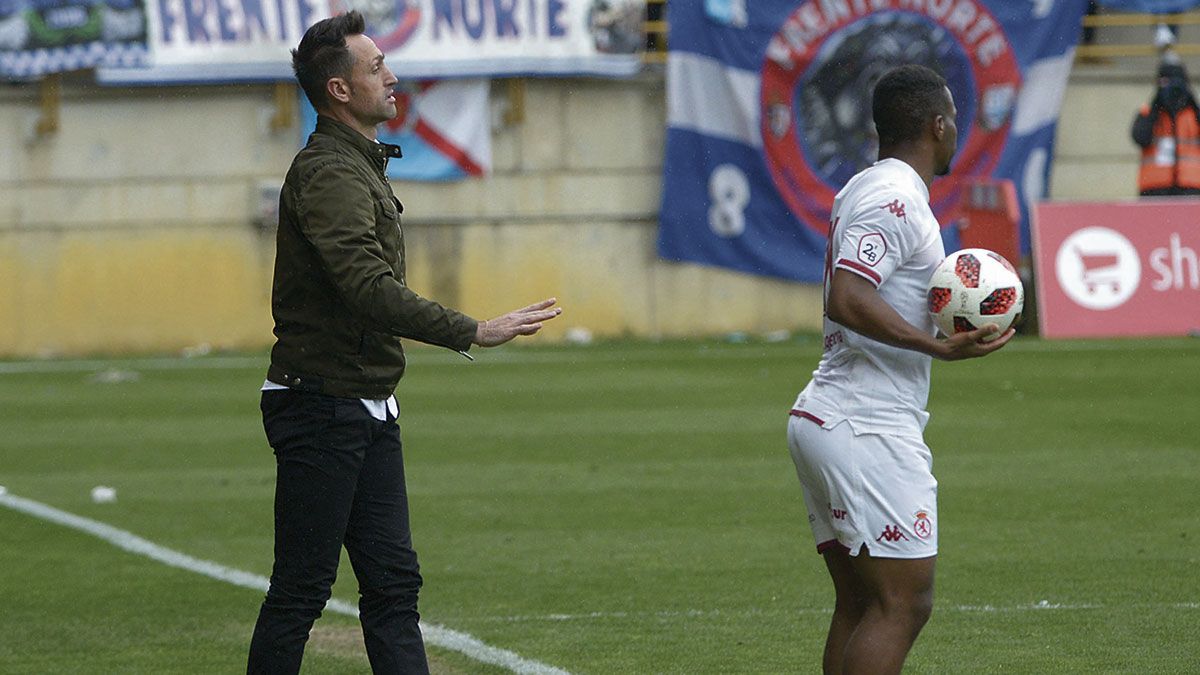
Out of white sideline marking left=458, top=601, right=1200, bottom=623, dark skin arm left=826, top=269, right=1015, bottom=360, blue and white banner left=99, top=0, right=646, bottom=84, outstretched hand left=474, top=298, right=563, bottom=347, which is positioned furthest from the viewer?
blue and white banner left=99, top=0, right=646, bottom=84

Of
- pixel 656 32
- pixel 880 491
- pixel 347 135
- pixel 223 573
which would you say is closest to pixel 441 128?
pixel 656 32

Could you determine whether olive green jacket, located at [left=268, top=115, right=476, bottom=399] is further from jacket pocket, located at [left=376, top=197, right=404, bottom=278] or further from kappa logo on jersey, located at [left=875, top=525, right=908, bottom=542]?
kappa logo on jersey, located at [left=875, top=525, right=908, bottom=542]

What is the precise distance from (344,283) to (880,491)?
59.7 inches

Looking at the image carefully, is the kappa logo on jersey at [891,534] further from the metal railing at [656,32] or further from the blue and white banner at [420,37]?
the metal railing at [656,32]

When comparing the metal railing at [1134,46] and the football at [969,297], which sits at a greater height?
the football at [969,297]

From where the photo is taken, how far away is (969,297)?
5211mm

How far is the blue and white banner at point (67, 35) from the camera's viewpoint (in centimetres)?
2084

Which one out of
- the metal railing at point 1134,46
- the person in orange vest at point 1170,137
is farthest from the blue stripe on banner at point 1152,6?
the person in orange vest at point 1170,137

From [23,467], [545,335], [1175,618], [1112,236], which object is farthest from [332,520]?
[545,335]

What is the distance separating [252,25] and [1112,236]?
9291 mm

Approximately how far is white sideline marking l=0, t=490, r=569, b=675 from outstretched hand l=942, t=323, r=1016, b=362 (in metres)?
2.20

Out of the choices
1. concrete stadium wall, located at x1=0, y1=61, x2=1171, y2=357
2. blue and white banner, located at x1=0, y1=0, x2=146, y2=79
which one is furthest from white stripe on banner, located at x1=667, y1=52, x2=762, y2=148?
blue and white banner, located at x1=0, y1=0, x2=146, y2=79

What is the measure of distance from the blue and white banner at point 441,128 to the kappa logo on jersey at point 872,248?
16.6 m

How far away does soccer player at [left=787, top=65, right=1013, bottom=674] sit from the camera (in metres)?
5.13
